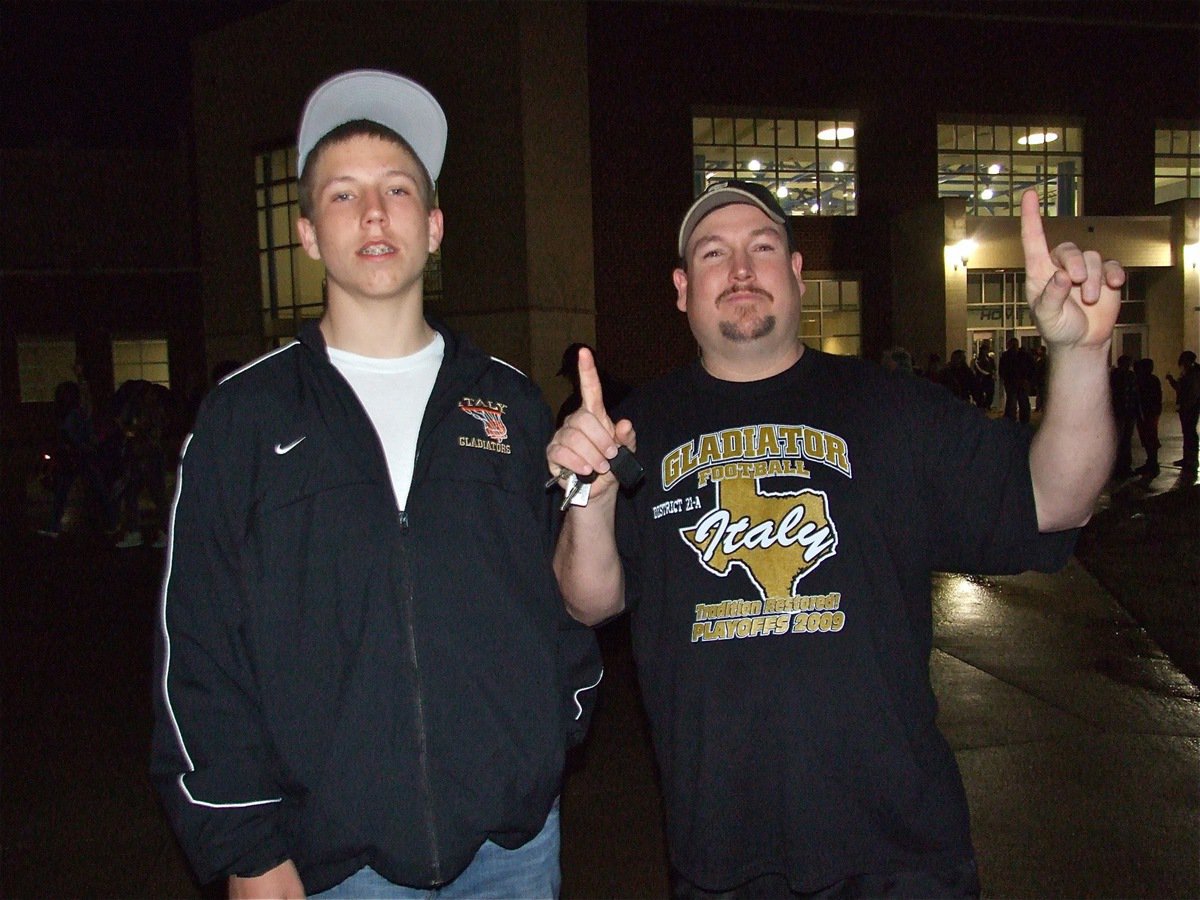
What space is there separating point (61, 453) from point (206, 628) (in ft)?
45.3

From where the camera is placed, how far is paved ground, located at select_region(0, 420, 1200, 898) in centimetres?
418

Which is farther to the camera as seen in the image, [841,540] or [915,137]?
[915,137]

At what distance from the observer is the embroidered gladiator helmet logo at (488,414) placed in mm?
2332

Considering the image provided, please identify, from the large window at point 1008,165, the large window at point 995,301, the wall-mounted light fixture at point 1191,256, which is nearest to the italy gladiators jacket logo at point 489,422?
the large window at point 1008,165

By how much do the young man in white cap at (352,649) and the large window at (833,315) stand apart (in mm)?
24261

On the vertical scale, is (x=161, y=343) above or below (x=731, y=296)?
above

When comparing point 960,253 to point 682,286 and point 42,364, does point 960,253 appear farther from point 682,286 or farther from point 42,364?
point 42,364

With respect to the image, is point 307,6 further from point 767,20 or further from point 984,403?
point 984,403

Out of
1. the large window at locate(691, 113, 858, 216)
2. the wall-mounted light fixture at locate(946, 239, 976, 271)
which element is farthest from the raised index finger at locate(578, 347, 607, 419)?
the wall-mounted light fixture at locate(946, 239, 976, 271)

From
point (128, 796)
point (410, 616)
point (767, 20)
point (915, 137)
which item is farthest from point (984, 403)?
point (410, 616)

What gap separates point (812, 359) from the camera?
9.25ft

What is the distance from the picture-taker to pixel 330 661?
2088 mm

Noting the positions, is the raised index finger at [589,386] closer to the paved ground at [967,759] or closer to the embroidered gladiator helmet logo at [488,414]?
the embroidered gladiator helmet logo at [488,414]

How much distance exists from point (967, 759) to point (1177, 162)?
31.1 metres
